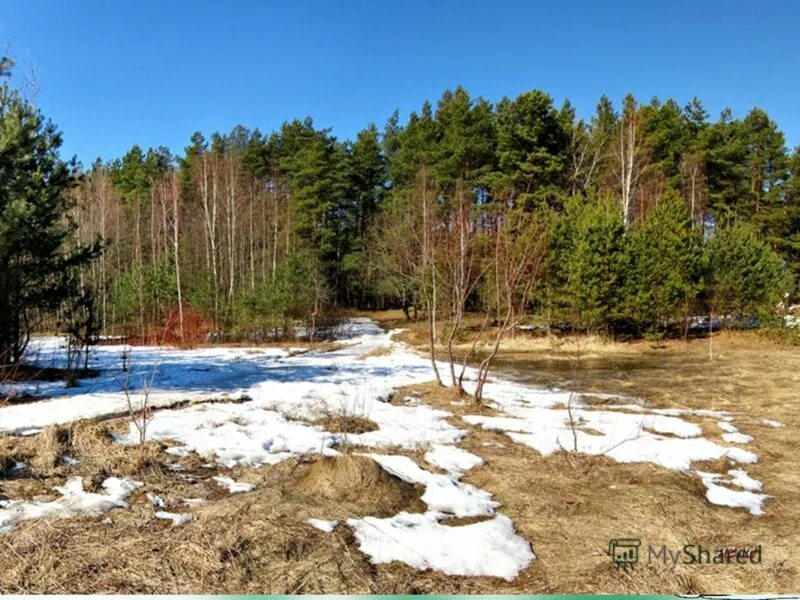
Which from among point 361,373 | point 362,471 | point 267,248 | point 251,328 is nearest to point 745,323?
point 361,373

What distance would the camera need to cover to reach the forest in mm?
9461

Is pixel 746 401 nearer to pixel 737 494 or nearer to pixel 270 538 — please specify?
pixel 737 494

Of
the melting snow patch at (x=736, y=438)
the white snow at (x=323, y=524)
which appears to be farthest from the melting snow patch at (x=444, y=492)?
the melting snow patch at (x=736, y=438)

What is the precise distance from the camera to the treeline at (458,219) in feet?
59.1

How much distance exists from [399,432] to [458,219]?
4.01m

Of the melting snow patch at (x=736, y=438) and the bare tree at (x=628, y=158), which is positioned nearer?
the melting snow patch at (x=736, y=438)

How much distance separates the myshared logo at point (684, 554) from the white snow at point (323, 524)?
1.76m

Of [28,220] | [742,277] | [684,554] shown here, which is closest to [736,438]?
[684,554]

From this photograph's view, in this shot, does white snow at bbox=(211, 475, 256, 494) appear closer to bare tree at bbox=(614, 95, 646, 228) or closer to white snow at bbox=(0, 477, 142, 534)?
white snow at bbox=(0, 477, 142, 534)

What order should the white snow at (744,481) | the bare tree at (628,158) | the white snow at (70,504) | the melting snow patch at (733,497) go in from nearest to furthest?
the white snow at (70,504)
the melting snow patch at (733,497)
the white snow at (744,481)
the bare tree at (628,158)

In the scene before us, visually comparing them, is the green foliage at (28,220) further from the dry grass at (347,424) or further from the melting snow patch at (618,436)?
Answer: the melting snow patch at (618,436)

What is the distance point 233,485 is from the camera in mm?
4488

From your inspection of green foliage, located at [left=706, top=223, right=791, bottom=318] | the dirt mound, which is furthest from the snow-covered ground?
green foliage, located at [left=706, top=223, right=791, bottom=318]

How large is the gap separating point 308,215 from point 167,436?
101 ft
